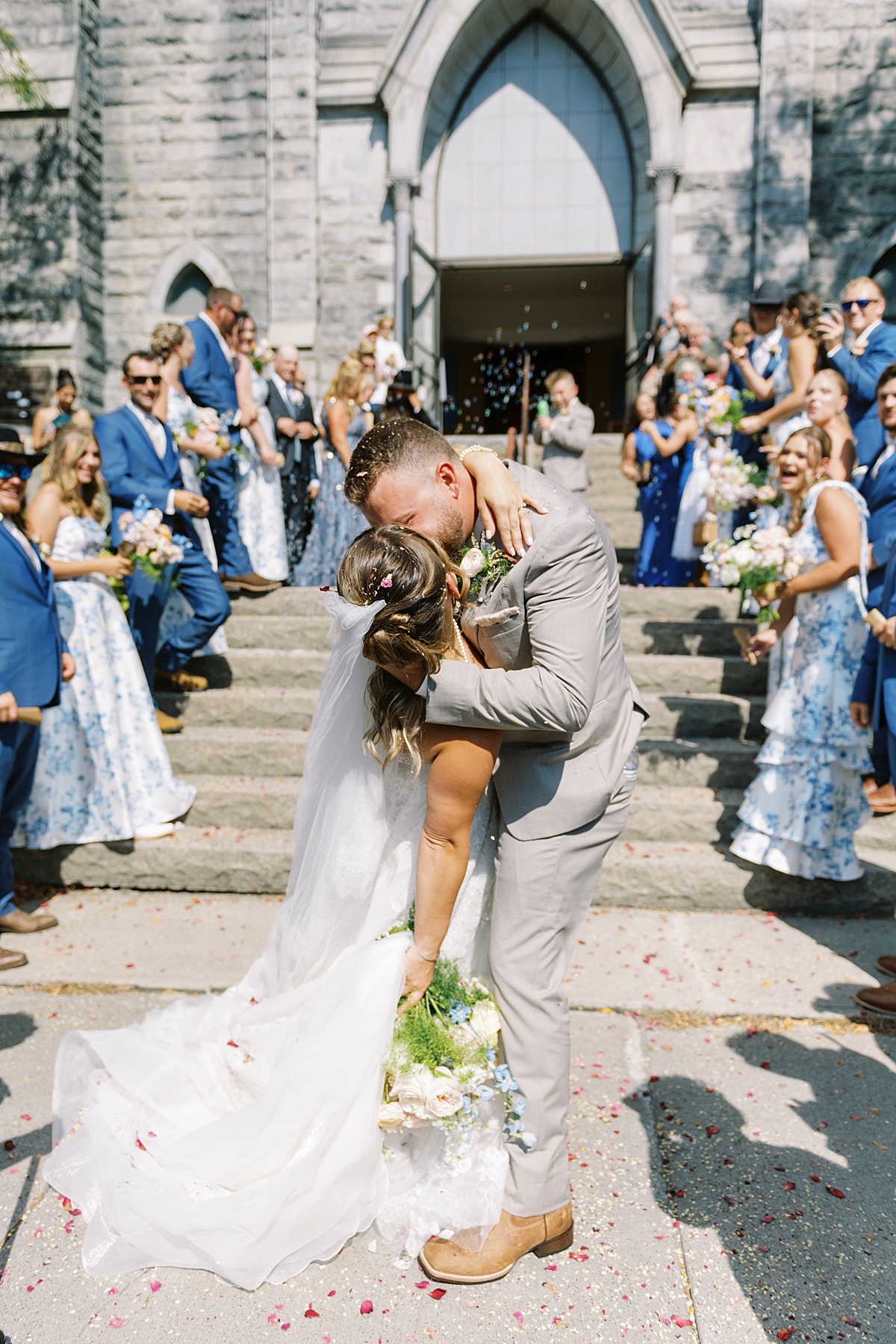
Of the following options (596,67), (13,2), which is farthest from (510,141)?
(13,2)

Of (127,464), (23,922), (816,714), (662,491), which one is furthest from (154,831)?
(662,491)

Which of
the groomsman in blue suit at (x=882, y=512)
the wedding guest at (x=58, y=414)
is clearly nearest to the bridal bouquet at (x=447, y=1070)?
the groomsman in blue suit at (x=882, y=512)

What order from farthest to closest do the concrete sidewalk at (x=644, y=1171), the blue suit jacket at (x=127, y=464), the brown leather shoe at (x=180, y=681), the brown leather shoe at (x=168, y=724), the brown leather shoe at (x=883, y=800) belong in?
1. the brown leather shoe at (x=180, y=681)
2. the brown leather shoe at (x=168, y=724)
3. the blue suit jacket at (x=127, y=464)
4. the brown leather shoe at (x=883, y=800)
5. the concrete sidewalk at (x=644, y=1171)

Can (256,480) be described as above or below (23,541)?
above

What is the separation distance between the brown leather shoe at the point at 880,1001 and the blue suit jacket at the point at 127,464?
4666mm

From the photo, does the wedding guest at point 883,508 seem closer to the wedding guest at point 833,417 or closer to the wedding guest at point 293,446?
the wedding guest at point 833,417

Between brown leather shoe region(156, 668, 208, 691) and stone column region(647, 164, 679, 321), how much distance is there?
9.17m

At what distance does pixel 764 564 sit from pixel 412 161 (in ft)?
34.3

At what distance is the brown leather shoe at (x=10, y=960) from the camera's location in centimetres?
424

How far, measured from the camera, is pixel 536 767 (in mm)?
2535

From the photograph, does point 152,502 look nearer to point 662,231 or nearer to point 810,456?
point 810,456

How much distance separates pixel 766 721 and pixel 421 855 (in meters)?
3.12

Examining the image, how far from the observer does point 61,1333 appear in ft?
7.48

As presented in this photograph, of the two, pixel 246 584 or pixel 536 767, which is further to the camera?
pixel 246 584
